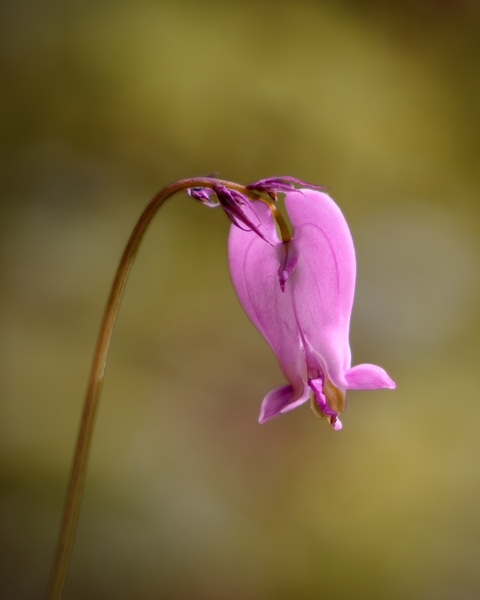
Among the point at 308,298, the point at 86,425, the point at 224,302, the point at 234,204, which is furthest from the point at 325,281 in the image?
the point at 224,302

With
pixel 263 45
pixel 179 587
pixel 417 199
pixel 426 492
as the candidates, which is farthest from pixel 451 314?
pixel 179 587

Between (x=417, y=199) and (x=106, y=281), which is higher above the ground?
(x=417, y=199)

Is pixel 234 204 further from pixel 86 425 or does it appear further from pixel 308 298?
pixel 86 425

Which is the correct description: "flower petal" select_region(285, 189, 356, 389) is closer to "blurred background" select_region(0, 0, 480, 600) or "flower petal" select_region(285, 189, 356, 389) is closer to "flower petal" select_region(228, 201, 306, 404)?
"flower petal" select_region(228, 201, 306, 404)

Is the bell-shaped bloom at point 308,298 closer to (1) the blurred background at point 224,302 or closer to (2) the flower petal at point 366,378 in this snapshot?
(2) the flower petal at point 366,378

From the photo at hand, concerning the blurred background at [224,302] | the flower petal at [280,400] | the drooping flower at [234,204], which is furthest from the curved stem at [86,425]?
the blurred background at [224,302]

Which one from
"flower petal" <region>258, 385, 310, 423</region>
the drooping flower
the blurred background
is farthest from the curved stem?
the blurred background

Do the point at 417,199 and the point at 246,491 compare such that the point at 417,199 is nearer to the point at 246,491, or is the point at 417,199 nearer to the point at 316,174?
the point at 316,174
